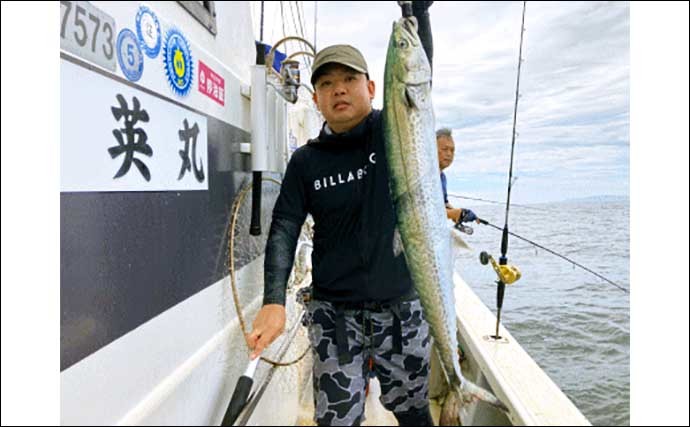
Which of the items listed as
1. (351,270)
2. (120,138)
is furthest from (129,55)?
(351,270)

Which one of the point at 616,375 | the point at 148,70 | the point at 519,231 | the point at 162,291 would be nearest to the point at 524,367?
the point at 519,231

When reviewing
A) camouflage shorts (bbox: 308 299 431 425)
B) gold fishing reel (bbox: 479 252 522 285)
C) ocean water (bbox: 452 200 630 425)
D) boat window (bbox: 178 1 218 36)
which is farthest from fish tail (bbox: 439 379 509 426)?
boat window (bbox: 178 1 218 36)

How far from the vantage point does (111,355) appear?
1.30 m

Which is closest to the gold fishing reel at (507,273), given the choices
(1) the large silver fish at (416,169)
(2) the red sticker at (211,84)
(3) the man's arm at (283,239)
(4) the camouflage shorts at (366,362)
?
(4) the camouflage shorts at (366,362)

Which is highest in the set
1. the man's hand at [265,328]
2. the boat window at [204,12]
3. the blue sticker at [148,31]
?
the boat window at [204,12]

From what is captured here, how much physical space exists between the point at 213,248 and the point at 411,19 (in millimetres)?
1382

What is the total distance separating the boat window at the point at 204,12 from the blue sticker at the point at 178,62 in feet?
0.57

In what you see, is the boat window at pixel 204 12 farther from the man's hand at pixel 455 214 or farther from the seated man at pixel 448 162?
the man's hand at pixel 455 214

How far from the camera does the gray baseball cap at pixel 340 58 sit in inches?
64.4

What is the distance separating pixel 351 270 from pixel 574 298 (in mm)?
979

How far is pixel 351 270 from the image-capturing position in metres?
1.92

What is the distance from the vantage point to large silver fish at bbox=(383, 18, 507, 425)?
1262mm

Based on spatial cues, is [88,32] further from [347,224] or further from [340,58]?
[347,224]

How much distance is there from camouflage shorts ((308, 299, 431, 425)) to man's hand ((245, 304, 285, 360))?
300mm
